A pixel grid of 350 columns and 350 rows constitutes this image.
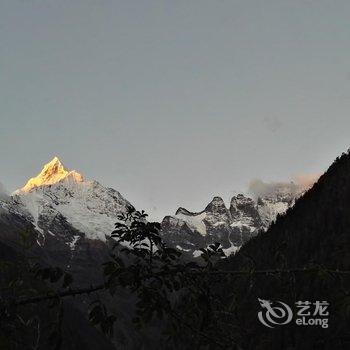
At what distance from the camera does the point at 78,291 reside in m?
4.12

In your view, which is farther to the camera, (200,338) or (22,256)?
(22,256)

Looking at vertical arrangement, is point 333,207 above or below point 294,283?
above

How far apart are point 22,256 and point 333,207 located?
4866 inches

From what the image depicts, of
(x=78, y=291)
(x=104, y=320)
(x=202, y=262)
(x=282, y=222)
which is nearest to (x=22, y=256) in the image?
(x=78, y=291)

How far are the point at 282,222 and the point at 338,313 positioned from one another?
14199cm

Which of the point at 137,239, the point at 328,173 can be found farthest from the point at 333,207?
the point at 137,239

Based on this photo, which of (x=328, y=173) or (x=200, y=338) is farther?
(x=328, y=173)

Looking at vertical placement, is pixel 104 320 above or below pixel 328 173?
below

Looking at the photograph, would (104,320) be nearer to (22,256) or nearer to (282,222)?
(22,256)

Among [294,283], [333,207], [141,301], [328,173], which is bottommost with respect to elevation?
[141,301]

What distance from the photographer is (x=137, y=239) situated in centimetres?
459

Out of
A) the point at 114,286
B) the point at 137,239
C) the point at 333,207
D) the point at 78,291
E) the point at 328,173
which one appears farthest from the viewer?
the point at 328,173

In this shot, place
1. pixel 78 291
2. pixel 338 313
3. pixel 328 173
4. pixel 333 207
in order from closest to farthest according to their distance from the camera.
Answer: pixel 338 313
pixel 78 291
pixel 333 207
pixel 328 173

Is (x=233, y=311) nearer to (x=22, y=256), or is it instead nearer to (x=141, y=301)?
(x=141, y=301)
